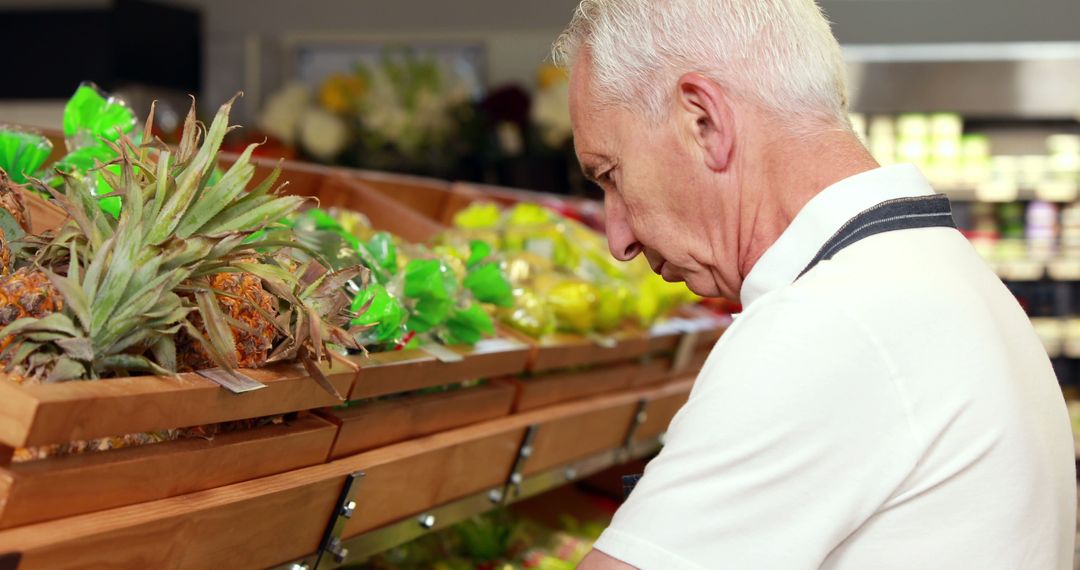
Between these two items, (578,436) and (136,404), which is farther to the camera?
(578,436)

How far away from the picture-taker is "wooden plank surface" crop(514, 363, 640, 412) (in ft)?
7.11

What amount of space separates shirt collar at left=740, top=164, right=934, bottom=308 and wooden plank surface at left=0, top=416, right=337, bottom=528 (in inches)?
23.9

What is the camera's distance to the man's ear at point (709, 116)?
46.7 inches

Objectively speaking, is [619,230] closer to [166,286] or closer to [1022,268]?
[166,286]

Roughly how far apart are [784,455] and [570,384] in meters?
1.39

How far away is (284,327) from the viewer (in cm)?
131

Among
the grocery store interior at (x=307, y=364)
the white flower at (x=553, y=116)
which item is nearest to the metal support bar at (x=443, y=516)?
the grocery store interior at (x=307, y=364)

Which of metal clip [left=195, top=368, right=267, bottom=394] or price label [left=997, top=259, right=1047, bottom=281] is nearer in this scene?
metal clip [left=195, top=368, right=267, bottom=394]

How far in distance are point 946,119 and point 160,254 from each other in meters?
6.16

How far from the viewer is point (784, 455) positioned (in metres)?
1.00

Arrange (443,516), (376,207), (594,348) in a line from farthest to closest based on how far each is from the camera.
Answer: (376,207)
(594,348)
(443,516)

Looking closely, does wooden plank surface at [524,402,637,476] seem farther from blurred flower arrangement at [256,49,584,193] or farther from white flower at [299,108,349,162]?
white flower at [299,108,349,162]

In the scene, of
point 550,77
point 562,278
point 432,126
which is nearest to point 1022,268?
point 550,77

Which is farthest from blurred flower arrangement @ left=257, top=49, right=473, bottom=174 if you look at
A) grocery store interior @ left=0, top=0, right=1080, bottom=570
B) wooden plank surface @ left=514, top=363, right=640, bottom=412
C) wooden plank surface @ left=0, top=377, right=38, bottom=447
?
wooden plank surface @ left=0, top=377, right=38, bottom=447
